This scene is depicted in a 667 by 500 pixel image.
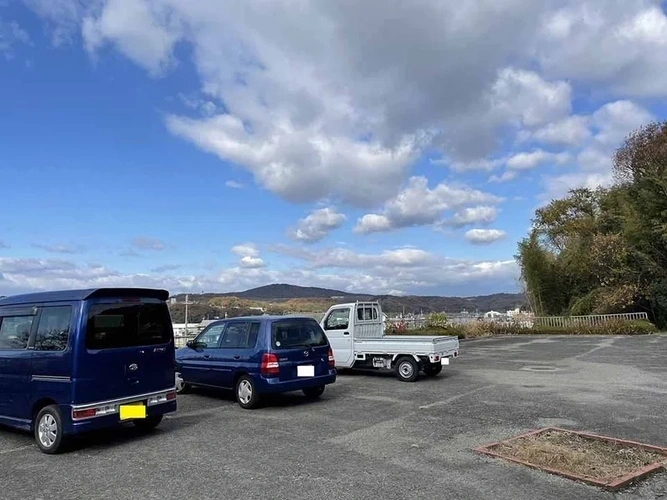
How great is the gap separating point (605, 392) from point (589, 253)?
21.9 meters

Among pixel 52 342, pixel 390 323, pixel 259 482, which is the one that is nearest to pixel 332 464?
pixel 259 482

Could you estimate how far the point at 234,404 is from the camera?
9.42 m

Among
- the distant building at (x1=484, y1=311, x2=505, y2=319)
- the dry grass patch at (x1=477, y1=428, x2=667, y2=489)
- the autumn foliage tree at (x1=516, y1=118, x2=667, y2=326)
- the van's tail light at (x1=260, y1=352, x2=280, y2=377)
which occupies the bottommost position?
the dry grass patch at (x1=477, y1=428, x2=667, y2=489)

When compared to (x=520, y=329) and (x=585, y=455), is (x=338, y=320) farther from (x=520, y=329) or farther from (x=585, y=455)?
(x=520, y=329)

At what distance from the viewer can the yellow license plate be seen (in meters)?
6.55

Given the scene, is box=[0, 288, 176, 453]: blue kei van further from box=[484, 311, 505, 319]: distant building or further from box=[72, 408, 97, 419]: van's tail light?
box=[484, 311, 505, 319]: distant building

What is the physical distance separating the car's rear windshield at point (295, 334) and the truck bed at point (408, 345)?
2764mm

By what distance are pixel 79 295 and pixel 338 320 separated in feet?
24.2

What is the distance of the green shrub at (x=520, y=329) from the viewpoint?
23.8 metres

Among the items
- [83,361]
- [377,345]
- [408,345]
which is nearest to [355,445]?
[83,361]

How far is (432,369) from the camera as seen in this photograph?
1233 cm

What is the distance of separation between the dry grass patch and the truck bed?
514 centimetres

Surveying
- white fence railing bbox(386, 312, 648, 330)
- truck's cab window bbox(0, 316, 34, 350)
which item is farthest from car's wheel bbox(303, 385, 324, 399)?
white fence railing bbox(386, 312, 648, 330)

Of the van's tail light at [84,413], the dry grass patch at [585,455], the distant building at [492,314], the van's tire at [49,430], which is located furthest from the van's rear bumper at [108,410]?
the distant building at [492,314]
